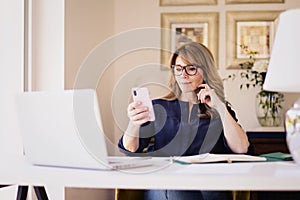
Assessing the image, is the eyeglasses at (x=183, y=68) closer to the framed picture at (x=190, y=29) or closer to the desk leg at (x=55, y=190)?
the desk leg at (x=55, y=190)

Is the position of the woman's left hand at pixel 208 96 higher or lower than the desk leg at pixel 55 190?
higher

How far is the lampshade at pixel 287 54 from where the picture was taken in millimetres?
1248

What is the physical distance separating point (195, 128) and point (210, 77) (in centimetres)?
26

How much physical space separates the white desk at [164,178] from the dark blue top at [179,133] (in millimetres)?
806

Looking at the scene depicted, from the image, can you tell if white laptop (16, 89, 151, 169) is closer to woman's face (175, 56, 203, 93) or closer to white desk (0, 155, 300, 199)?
white desk (0, 155, 300, 199)

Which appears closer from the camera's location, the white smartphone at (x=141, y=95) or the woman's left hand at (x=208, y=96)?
the white smartphone at (x=141, y=95)

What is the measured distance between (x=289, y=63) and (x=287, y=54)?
24 millimetres

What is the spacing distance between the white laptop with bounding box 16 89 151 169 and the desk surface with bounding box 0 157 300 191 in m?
0.03

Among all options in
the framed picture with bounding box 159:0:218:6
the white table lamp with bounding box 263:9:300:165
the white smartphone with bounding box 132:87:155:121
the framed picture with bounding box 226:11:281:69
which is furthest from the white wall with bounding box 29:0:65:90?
the white table lamp with bounding box 263:9:300:165

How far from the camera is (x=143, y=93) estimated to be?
5.19ft

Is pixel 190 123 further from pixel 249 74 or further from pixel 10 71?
pixel 249 74

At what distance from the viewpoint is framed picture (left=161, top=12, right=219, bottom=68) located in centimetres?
352

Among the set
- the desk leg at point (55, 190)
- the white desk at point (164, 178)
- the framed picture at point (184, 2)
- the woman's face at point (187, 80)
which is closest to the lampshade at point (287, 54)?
the white desk at point (164, 178)

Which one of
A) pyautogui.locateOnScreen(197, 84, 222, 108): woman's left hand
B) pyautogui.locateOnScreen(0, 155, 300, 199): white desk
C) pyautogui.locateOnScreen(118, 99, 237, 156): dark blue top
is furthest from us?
pyautogui.locateOnScreen(118, 99, 237, 156): dark blue top
